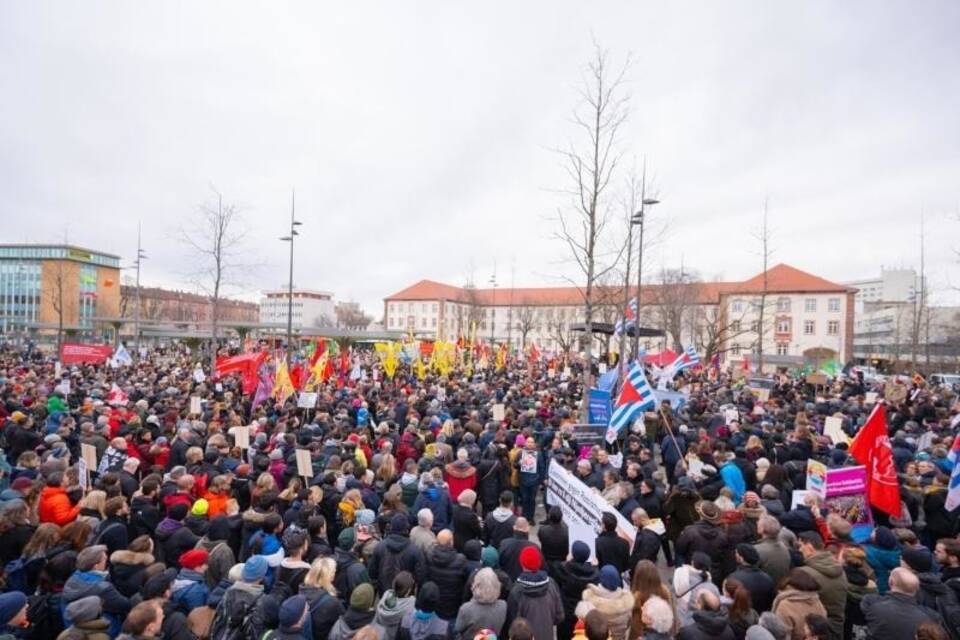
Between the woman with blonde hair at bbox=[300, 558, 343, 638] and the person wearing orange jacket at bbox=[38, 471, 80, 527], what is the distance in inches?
146

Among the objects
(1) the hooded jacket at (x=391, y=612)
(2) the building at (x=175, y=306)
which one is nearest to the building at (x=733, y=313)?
(1) the hooded jacket at (x=391, y=612)

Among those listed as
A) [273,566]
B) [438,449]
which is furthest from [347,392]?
[273,566]

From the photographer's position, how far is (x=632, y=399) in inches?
401

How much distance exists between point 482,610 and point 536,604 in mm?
494

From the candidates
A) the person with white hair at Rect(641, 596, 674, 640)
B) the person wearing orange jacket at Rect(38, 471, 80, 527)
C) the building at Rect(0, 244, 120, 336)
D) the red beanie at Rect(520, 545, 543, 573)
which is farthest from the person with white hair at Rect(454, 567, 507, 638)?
the building at Rect(0, 244, 120, 336)

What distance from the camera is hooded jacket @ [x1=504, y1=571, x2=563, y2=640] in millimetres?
4672

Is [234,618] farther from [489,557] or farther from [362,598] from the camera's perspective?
[489,557]

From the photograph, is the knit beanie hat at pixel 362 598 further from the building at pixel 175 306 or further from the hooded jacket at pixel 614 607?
the building at pixel 175 306

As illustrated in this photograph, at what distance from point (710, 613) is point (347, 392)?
15.1 metres

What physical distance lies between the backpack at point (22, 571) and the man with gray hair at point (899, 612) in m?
7.22

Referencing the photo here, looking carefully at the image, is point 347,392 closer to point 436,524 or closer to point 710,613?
point 436,524

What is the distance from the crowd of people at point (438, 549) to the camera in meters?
4.33

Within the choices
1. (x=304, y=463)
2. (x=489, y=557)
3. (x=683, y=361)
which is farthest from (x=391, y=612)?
(x=683, y=361)

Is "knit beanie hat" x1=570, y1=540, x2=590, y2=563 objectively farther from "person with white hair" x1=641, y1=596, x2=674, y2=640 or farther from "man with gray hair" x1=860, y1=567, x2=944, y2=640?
"man with gray hair" x1=860, y1=567, x2=944, y2=640
